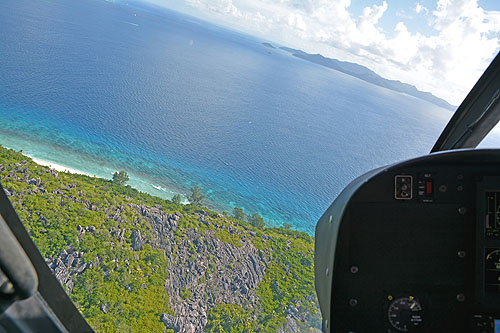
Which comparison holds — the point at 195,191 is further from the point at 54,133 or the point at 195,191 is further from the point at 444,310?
the point at 444,310

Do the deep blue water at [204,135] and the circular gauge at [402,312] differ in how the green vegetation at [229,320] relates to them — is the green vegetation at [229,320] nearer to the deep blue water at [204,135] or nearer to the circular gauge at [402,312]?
the deep blue water at [204,135]

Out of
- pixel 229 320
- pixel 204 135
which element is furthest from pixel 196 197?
pixel 204 135

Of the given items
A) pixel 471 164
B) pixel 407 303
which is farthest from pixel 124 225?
pixel 471 164

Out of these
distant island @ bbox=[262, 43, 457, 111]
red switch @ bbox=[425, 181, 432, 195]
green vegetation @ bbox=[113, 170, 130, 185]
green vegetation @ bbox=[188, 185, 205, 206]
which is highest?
distant island @ bbox=[262, 43, 457, 111]

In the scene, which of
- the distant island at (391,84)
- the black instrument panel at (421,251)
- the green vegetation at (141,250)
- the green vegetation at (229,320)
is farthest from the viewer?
the green vegetation at (229,320)

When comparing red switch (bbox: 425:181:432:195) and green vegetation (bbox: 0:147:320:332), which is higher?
red switch (bbox: 425:181:432:195)

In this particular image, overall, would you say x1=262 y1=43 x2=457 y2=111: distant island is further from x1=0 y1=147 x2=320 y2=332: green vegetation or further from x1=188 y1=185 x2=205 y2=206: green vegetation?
x1=188 y1=185 x2=205 y2=206: green vegetation

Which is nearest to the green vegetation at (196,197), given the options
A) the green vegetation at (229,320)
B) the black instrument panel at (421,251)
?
the green vegetation at (229,320)

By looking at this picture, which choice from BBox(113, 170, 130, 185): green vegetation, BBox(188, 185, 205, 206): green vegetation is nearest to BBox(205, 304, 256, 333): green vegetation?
BBox(188, 185, 205, 206): green vegetation
